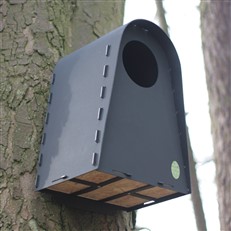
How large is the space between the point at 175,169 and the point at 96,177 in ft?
0.81

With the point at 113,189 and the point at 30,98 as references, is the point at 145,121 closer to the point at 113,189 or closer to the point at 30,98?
the point at 113,189

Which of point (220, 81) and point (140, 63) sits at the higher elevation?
point (220, 81)

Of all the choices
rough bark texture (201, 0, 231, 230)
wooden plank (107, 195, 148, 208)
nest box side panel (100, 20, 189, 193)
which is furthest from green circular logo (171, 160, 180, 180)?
rough bark texture (201, 0, 231, 230)

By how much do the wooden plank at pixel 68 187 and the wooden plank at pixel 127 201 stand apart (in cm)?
13

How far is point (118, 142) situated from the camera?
140 cm

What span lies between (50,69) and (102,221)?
1.43ft

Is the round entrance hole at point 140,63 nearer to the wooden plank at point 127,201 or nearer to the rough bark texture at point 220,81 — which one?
the wooden plank at point 127,201

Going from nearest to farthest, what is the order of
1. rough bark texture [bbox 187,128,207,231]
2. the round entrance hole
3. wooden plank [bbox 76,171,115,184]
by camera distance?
Result: wooden plank [bbox 76,171,115,184] < the round entrance hole < rough bark texture [bbox 187,128,207,231]

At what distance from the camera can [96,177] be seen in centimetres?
138

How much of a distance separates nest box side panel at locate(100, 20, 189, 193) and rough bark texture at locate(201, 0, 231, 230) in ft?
5.45

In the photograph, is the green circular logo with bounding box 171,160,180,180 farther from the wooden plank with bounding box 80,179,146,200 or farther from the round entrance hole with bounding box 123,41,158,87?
the round entrance hole with bounding box 123,41,158,87

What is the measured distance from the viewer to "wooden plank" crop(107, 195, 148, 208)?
1544 millimetres

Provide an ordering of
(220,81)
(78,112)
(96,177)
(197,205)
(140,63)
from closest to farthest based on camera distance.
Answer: (96,177), (78,112), (140,63), (220,81), (197,205)

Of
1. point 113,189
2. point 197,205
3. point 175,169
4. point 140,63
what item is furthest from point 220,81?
point 113,189
